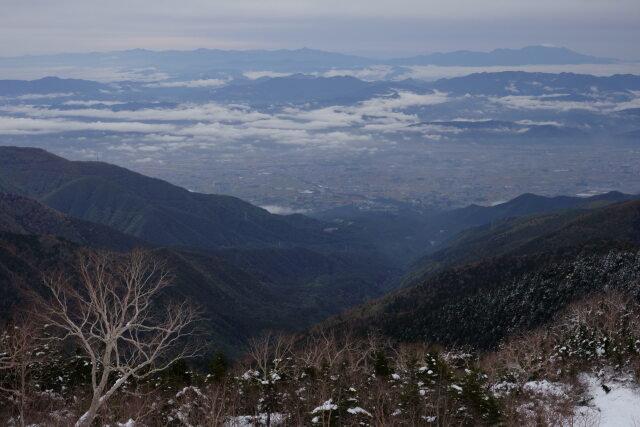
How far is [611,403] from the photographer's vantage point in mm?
37625

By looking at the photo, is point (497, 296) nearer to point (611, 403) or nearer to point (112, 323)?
point (611, 403)

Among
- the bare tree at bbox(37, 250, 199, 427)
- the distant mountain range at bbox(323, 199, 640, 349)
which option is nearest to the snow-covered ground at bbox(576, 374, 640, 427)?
the bare tree at bbox(37, 250, 199, 427)

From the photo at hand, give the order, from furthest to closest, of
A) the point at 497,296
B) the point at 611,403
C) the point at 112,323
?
the point at 497,296
the point at 611,403
the point at 112,323

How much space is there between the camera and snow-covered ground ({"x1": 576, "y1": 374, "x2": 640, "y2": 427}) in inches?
1369

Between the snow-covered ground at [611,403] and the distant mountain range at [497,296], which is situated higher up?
the snow-covered ground at [611,403]

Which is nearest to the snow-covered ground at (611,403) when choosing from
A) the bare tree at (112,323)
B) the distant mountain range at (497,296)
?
the bare tree at (112,323)

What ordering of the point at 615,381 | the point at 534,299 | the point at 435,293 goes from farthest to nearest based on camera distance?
1. the point at 435,293
2. the point at 534,299
3. the point at 615,381

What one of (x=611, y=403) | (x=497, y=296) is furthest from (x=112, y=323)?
(x=497, y=296)

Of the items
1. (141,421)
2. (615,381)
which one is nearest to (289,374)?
(141,421)

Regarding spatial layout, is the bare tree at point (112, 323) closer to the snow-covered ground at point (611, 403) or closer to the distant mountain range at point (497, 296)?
the snow-covered ground at point (611, 403)

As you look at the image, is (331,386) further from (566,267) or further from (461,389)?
(566,267)

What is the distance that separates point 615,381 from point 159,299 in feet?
468

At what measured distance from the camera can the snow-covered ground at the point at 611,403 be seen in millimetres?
34781

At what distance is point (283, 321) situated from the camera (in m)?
197
